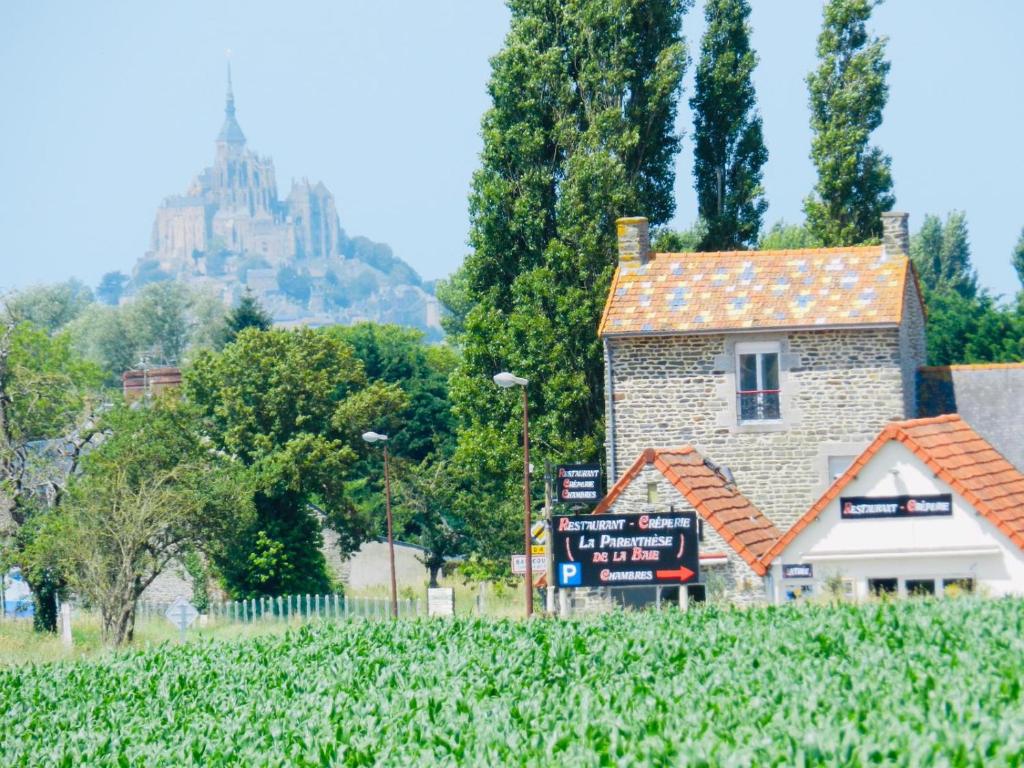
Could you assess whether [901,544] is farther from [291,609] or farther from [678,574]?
[291,609]

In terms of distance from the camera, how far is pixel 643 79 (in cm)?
4628

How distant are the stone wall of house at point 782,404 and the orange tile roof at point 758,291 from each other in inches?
14.9

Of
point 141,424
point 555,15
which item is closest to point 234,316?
point 141,424

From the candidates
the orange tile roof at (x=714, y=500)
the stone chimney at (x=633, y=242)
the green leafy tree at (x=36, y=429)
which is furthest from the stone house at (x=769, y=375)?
the green leafy tree at (x=36, y=429)

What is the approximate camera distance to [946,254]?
100m

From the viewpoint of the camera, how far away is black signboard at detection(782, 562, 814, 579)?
3120cm

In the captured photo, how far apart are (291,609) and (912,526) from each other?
23.4 metres

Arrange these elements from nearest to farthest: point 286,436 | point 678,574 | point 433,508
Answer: point 678,574
point 286,436
point 433,508

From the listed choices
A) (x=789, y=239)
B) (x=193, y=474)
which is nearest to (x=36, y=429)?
(x=193, y=474)

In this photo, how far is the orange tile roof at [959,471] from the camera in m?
29.8

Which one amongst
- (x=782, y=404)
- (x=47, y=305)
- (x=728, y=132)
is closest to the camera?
(x=782, y=404)

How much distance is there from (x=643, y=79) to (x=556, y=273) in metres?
6.03

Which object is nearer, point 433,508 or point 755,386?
point 755,386

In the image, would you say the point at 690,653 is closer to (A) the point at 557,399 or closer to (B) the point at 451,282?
(A) the point at 557,399
